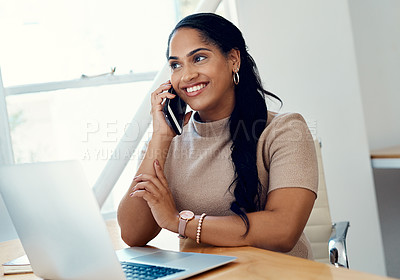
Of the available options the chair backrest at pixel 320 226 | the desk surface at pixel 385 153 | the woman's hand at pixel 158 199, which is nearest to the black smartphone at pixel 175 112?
the woman's hand at pixel 158 199

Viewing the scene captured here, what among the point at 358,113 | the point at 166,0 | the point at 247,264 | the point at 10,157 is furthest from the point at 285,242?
the point at 166,0

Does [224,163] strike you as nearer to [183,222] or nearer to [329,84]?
[183,222]

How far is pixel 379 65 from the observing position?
10.3ft

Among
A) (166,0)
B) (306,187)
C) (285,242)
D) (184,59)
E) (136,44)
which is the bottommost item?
(285,242)

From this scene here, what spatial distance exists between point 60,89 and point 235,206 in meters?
1.61

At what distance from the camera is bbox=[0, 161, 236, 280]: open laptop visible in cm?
95

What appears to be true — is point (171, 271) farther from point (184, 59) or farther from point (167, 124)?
point (184, 59)

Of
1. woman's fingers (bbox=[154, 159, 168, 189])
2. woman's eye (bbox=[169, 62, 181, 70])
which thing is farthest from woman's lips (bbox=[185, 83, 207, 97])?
woman's fingers (bbox=[154, 159, 168, 189])

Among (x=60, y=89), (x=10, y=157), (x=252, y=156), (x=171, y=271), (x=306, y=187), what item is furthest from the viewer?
(x=60, y=89)

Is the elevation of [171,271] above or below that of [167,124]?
below

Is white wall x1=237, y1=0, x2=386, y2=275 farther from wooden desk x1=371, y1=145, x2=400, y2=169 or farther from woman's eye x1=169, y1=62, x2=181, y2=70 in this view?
woman's eye x1=169, y1=62, x2=181, y2=70

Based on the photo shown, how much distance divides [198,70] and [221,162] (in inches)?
13.5

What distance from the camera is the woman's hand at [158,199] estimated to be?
1475mm

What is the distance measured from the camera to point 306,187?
1.50m
